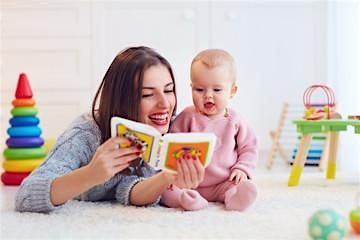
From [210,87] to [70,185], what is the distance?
1.56 feet

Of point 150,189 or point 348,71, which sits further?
point 348,71

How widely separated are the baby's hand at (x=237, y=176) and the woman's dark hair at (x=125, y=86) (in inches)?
11.9

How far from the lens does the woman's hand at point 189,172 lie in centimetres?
133

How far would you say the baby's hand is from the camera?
1.63 metres

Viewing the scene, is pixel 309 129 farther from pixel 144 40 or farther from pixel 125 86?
pixel 144 40

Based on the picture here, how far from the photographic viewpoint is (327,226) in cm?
117

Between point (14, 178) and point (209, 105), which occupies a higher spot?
point (209, 105)

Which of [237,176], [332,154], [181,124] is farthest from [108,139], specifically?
[332,154]

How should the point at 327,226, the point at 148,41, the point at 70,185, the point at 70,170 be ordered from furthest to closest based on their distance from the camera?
the point at 148,41, the point at 70,170, the point at 70,185, the point at 327,226

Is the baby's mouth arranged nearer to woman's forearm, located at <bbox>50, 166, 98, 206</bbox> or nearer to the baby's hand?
the baby's hand

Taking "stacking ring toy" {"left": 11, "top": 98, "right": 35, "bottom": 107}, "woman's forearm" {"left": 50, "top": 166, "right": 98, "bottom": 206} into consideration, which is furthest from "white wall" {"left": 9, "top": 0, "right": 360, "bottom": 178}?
"woman's forearm" {"left": 50, "top": 166, "right": 98, "bottom": 206}

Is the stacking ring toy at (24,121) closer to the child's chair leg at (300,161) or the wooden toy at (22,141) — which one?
the wooden toy at (22,141)

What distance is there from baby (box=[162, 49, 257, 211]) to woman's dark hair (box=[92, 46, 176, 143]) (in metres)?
0.12

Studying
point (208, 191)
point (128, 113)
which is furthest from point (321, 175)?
point (128, 113)
